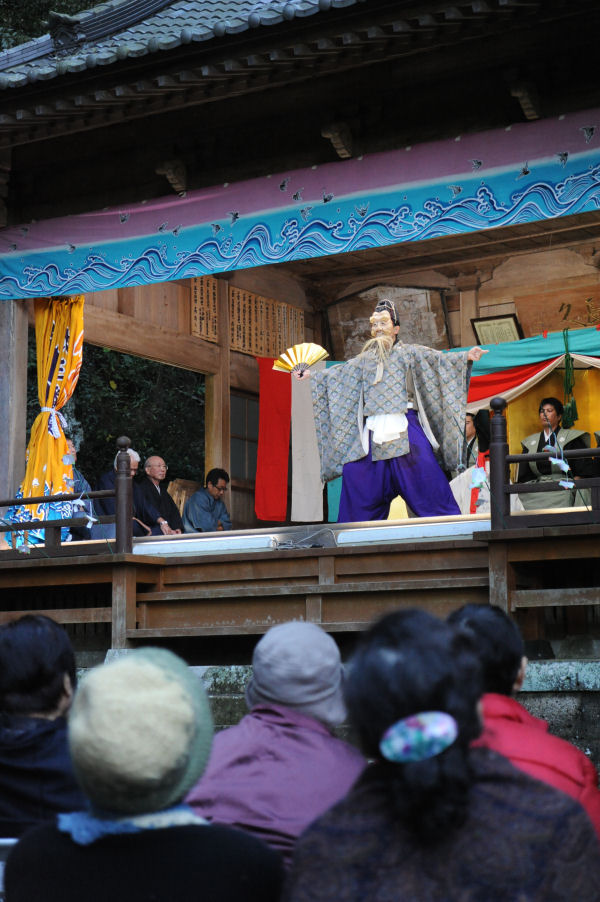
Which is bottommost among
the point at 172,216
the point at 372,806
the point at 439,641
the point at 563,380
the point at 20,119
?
the point at 372,806

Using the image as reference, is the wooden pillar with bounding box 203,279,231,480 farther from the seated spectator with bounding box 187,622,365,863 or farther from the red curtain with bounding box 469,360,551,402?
the seated spectator with bounding box 187,622,365,863

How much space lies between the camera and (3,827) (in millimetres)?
2592

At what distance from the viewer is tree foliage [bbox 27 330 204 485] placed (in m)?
13.0

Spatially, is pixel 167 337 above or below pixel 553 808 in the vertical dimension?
above

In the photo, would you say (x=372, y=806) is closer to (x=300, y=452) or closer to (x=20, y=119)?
(x=20, y=119)

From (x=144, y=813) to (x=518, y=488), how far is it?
459 cm

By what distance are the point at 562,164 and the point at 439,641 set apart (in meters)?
5.32

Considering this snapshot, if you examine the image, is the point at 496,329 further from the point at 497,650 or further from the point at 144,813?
the point at 144,813

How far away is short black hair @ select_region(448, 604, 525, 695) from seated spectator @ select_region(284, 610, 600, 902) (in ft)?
2.51

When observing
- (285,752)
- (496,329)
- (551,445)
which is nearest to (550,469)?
(551,445)

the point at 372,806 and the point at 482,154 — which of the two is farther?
the point at 482,154

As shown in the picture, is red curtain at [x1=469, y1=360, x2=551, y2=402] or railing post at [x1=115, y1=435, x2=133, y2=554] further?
red curtain at [x1=469, y1=360, x2=551, y2=402]

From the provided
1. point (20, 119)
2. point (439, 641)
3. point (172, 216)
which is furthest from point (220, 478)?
→ point (439, 641)

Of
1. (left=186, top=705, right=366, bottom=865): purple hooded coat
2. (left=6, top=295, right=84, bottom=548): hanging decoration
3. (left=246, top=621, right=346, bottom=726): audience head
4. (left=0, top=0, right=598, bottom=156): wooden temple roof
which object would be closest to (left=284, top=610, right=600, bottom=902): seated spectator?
(left=186, top=705, right=366, bottom=865): purple hooded coat
